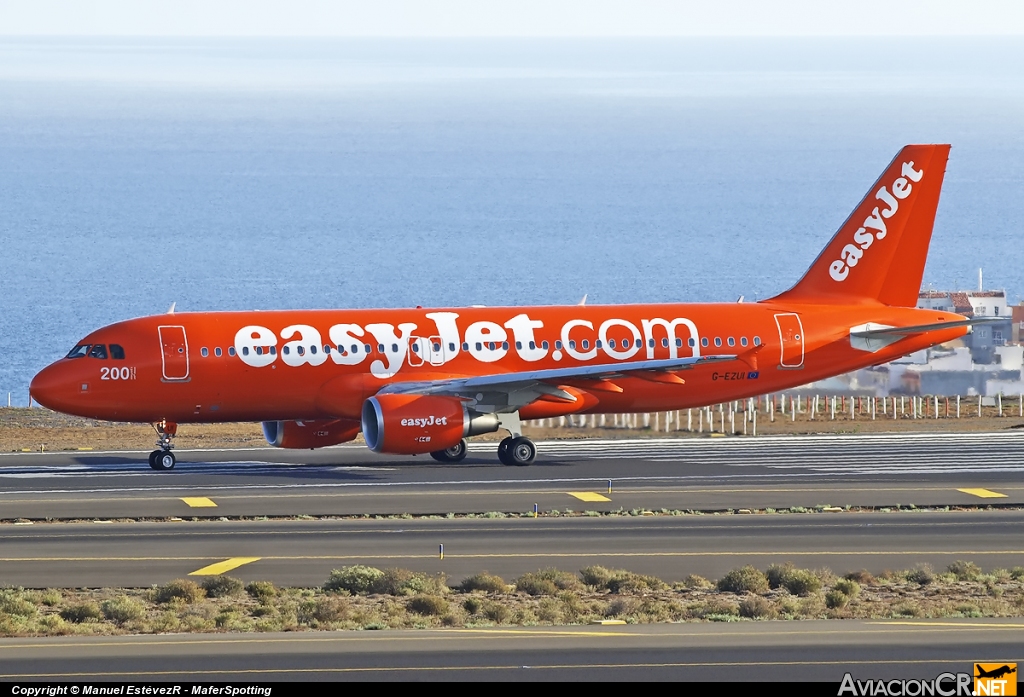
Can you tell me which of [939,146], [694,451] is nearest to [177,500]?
[694,451]

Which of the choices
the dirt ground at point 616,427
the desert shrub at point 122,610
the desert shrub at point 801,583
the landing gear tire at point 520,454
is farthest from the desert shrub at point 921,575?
the dirt ground at point 616,427

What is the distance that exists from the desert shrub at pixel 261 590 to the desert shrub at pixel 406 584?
1.61 m

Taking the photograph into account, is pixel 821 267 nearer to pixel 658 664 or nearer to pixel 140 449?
pixel 140 449

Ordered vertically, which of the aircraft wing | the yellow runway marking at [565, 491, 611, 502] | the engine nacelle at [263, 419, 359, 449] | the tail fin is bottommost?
the yellow runway marking at [565, 491, 611, 502]

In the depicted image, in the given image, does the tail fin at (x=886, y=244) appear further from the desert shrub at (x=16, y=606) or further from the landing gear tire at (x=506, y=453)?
the desert shrub at (x=16, y=606)

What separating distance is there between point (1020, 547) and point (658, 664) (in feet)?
46.0

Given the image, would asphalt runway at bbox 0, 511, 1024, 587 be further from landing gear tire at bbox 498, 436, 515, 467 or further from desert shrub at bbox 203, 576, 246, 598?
landing gear tire at bbox 498, 436, 515, 467

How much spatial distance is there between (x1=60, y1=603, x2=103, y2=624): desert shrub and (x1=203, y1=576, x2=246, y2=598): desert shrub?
93.3 inches

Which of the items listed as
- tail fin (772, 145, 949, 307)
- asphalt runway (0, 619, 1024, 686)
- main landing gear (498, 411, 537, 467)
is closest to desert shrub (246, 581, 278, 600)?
asphalt runway (0, 619, 1024, 686)

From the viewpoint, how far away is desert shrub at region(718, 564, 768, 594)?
90.7ft

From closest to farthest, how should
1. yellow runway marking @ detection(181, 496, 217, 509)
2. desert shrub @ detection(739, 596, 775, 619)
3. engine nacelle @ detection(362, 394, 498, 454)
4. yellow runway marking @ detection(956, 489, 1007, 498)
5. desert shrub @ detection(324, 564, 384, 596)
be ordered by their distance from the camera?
desert shrub @ detection(739, 596, 775, 619), desert shrub @ detection(324, 564, 384, 596), yellow runway marking @ detection(181, 496, 217, 509), yellow runway marking @ detection(956, 489, 1007, 498), engine nacelle @ detection(362, 394, 498, 454)

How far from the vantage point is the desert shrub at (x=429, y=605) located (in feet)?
83.9

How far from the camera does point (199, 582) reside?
28328 millimetres

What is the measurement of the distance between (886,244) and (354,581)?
29064 millimetres
